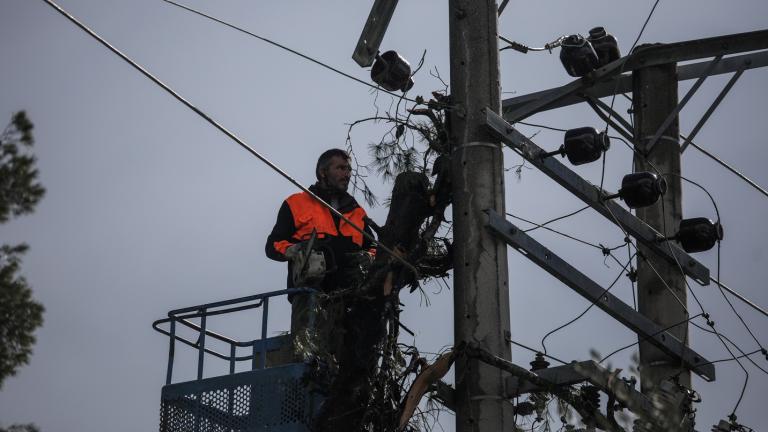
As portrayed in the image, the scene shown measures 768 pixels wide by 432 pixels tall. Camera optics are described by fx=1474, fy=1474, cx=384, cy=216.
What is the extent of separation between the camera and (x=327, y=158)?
467 inches

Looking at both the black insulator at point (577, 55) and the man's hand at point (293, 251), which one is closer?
the man's hand at point (293, 251)

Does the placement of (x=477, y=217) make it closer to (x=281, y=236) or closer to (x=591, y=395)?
(x=591, y=395)

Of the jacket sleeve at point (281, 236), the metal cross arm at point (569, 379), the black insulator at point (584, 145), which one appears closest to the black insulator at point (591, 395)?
the metal cross arm at point (569, 379)

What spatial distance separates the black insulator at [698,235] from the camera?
11383 millimetres

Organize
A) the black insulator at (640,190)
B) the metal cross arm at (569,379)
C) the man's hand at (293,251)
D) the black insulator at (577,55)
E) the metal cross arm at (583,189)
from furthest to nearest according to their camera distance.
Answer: the black insulator at (577,55) → the man's hand at (293,251) → the metal cross arm at (583,189) → the black insulator at (640,190) → the metal cross arm at (569,379)

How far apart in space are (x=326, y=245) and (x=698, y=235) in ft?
9.44

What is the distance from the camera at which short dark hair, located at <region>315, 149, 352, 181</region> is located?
466 inches

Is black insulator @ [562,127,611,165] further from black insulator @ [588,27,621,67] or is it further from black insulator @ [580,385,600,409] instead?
black insulator @ [588,27,621,67]

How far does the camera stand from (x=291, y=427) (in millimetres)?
10039

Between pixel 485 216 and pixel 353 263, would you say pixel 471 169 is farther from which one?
pixel 353 263

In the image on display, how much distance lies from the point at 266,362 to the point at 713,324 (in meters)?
3.46

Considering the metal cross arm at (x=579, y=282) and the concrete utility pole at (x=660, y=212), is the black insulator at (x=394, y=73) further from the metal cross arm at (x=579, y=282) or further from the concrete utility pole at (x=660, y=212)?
the concrete utility pole at (x=660, y=212)

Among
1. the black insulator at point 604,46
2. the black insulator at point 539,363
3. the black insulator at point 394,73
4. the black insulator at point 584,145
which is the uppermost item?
the black insulator at point 604,46

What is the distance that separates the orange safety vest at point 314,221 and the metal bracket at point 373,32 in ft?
3.99
